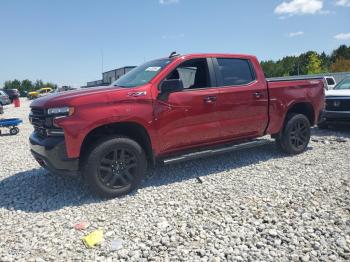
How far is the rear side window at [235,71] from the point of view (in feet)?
18.5

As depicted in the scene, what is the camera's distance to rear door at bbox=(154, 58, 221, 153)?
4902 mm

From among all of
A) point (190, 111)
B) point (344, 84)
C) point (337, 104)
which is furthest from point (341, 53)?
point (190, 111)

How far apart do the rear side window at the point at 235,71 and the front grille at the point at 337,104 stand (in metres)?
4.14

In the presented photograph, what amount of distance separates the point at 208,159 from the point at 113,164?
240 centimetres

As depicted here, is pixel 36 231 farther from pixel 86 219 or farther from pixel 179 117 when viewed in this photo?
pixel 179 117

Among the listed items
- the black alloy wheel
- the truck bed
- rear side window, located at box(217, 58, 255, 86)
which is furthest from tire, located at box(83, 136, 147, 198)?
the truck bed

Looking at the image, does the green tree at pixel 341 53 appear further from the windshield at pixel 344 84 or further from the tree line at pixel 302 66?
the windshield at pixel 344 84

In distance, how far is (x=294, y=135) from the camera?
664 cm

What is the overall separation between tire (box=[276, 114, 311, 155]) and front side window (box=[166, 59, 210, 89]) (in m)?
2.14

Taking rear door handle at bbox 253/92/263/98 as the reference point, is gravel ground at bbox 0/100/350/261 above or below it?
below

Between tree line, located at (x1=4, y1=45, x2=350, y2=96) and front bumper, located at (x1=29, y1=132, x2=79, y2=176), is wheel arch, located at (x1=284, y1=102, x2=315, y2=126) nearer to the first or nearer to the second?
front bumper, located at (x1=29, y1=132, x2=79, y2=176)

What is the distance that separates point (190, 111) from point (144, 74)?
3.16 ft

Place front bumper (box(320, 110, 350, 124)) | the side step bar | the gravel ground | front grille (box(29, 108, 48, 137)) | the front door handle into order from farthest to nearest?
front bumper (box(320, 110, 350, 124)) < the front door handle < the side step bar < front grille (box(29, 108, 48, 137)) < the gravel ground

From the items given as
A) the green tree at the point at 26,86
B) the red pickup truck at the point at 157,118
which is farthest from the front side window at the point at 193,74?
the green tree at the point at 26,86
